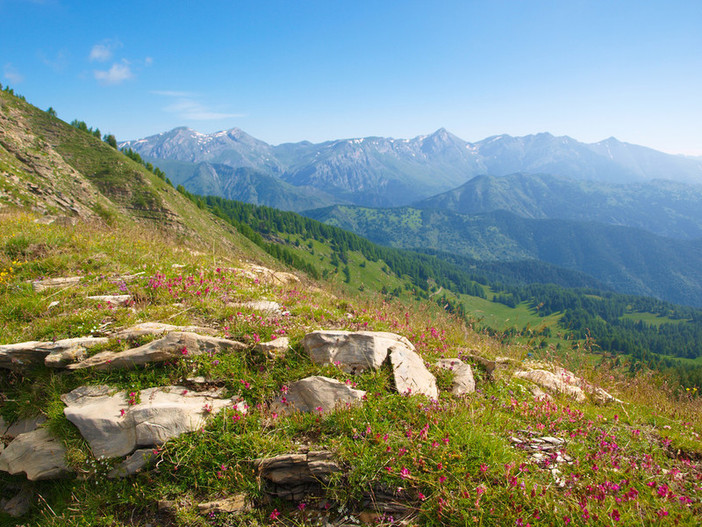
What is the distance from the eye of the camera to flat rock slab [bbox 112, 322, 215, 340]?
19.7 ft

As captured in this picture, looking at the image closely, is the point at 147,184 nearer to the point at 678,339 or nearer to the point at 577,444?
the point at 577,444

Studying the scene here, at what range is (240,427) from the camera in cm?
482

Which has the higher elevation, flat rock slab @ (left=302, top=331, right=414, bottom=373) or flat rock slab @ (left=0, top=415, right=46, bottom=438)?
flat rock slab @ (left=302, top=331, right=414, bottom=373)

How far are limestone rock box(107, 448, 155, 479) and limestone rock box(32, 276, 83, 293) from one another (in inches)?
199

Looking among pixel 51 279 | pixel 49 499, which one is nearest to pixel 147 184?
pixel 51 279

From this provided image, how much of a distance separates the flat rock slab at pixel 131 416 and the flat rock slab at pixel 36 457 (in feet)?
1.41

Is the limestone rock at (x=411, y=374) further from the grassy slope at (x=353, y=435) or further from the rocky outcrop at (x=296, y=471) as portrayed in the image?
the rocky outcrop at (x=296, y=471)

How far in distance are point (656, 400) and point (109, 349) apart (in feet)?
36.4

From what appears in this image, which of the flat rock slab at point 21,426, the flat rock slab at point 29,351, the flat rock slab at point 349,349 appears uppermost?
the flat rock slab at point 29,351

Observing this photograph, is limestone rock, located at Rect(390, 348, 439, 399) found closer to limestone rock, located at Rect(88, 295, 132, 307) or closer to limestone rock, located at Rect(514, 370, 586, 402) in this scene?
limestone rock, located at Rect(514, 370, 586, 402)

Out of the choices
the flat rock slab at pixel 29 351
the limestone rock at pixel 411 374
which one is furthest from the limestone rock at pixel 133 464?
the limestone rock at pixel 411 374

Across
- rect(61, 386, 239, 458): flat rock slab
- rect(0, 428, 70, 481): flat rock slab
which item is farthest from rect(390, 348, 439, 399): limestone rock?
rect(0, 428, 70, 481): flat rock slab

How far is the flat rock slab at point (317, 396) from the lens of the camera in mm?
5125

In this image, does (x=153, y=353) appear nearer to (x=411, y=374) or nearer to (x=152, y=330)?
(x=152, y=330)
